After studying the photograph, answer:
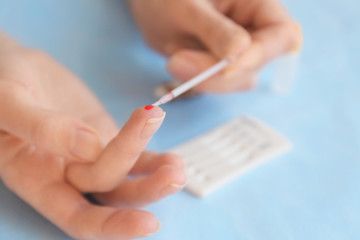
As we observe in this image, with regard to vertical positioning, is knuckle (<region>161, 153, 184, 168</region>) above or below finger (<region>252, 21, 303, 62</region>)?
below

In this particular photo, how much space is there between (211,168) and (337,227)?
0.56ft

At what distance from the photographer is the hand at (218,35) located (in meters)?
0.59

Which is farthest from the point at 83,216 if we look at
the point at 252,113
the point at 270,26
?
the point at 270,26

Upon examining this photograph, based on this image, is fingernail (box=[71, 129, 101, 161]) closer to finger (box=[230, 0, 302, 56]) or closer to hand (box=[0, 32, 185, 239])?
hand (box=[0, 32, 185, 239])

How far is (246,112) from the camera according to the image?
661 mm

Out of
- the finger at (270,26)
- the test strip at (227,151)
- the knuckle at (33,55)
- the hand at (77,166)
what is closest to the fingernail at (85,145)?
the hand at (77,166)

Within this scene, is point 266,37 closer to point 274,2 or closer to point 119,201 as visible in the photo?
point 274,2

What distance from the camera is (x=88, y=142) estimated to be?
1.28 feet

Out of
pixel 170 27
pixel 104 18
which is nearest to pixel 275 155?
pixel 170 27

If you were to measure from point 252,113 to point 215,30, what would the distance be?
159 millimetres

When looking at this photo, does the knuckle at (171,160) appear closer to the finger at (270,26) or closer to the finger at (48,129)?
the finger at (48,129)

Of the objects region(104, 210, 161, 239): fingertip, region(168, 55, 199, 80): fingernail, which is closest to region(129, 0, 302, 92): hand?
region(168, 55, 199, 80): fingernail

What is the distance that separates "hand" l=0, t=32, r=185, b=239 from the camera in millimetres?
358

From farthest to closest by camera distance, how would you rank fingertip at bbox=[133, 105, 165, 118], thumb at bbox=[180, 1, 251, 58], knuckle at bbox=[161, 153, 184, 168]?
thumb at bbox=[180, 1, 251, 58] → knuckle at bbox=[161, 153, 184, 168] → fingertip at bbox=[133, 105, 165, 118]
